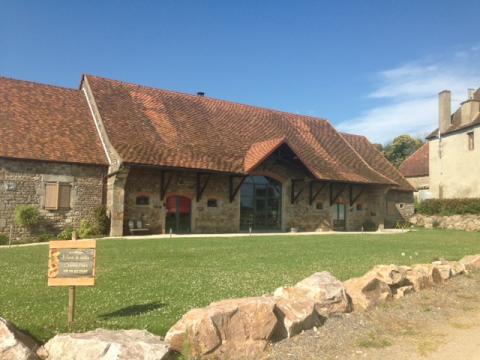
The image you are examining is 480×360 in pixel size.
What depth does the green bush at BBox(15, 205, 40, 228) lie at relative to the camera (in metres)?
16.6

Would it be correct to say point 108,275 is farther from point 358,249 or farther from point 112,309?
point 358,249

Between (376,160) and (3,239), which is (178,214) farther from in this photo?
(376,160)

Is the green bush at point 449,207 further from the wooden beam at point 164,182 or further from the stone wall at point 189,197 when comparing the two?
the wooden beam at point 164,182

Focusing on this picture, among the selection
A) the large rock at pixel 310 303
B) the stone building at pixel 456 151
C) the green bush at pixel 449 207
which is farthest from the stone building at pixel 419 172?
the large rock at pixel 310 303

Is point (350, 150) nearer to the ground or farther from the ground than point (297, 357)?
farther from the ground

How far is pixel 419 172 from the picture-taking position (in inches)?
1432

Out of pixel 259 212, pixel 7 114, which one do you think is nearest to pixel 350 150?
pixel 259 212

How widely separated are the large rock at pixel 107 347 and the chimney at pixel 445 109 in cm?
3231

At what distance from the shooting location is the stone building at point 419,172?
116ft

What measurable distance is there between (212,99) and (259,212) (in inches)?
309

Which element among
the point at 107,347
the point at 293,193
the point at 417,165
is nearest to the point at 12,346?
the point at 107,347

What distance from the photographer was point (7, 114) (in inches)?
726

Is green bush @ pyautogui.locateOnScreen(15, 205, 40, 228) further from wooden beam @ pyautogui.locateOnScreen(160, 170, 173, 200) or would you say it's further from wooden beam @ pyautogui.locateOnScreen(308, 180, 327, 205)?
wooden beam @ pyautogui.locateOnScreen(308, 180, 327, 205)

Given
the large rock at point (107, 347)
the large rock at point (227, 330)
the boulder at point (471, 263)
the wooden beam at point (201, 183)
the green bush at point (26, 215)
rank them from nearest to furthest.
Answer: the large rock at point (107, 347)
the large rock at point (227, 330)
the boulder at point (471, 263)
the green bush at point (26, 215)
the wooden beam at point (201, 183)
